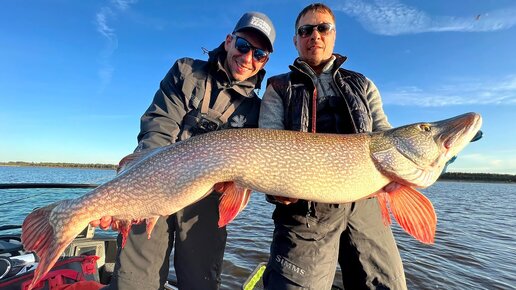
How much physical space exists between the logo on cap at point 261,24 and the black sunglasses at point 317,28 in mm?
355

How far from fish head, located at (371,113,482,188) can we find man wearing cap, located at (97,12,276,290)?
143 centimetres

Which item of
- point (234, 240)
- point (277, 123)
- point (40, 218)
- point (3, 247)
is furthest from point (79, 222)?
point (234, 240)

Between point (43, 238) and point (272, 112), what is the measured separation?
218cm

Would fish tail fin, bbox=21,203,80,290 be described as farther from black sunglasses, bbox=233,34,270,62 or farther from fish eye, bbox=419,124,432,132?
fish eye, bbox=419,124,432,132

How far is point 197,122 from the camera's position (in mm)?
3211

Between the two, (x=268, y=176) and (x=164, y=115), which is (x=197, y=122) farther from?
(x=268, y=176)

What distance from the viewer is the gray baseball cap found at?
3.34 metres

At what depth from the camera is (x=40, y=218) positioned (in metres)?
2.56

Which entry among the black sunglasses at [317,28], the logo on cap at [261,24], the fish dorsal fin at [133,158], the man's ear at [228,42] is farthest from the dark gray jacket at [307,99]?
the fish dorsal fin at [133,158]

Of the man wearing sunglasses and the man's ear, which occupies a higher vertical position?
the man's ear

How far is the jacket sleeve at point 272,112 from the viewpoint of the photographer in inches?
122

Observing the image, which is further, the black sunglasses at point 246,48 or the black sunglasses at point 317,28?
the black sunglasses at point 246,48

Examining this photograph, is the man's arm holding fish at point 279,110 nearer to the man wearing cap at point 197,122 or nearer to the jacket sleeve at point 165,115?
the man wearing cap at point 197,122

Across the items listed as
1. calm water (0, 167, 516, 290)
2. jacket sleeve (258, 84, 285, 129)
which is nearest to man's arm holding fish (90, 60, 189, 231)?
jacket sleeve (258, 84, 285, 129)
